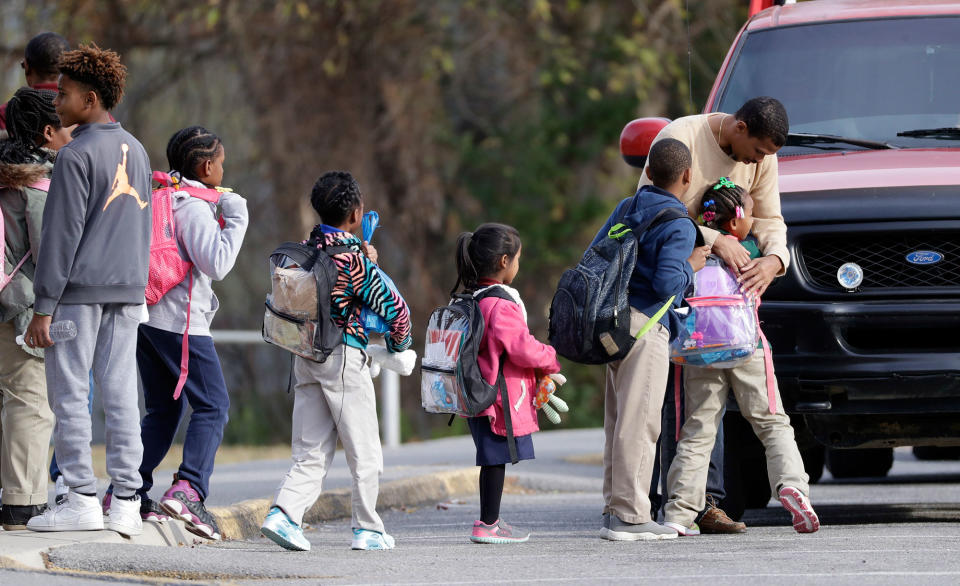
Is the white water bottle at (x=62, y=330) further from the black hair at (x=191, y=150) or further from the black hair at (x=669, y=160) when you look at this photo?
the black hair at (x=669, y=160)

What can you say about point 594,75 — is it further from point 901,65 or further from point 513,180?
point 901,65

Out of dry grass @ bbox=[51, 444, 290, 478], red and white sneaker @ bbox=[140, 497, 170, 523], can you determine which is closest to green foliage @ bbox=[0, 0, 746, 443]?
dry grass @ bbox=[51, 444, 290, 478]

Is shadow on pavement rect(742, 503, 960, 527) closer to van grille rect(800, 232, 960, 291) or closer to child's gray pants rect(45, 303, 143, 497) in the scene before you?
van grille rect(800, 232, 960, 291)

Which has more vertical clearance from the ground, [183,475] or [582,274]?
[582,274]

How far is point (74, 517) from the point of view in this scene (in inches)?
266

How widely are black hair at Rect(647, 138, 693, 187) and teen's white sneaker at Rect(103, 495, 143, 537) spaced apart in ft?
8.59

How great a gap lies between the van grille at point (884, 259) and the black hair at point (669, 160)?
677 mm

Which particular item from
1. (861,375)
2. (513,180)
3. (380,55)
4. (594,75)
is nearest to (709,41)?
(594,75)

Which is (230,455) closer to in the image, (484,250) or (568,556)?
(484,250)

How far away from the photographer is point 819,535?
24.3ft

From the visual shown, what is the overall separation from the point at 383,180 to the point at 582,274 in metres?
13.4

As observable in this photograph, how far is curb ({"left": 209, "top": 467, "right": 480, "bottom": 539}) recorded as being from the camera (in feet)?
27.1

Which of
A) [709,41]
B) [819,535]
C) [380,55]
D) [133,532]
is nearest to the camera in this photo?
[133,532]

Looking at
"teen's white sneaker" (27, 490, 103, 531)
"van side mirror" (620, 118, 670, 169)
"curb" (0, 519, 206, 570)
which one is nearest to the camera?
"curb" (0, 519, 206, 570)
